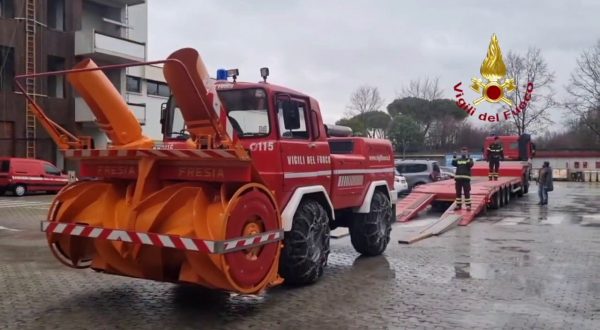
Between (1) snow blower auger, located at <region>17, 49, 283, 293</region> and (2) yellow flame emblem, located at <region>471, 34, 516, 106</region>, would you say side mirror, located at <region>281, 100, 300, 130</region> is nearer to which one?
(1) snow blower auger, located at <region>17, 49, 283, 293</region>

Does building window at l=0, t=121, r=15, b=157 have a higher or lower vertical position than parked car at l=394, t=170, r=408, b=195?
higher

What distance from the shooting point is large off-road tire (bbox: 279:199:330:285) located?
7.42m

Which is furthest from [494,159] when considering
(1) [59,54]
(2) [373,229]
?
(1) [59,54]

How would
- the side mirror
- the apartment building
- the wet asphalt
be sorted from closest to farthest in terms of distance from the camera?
the wet asphalt → the side mirror → the apartment building

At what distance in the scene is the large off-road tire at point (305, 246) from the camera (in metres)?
7.42

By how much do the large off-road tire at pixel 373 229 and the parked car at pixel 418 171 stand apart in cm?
1549

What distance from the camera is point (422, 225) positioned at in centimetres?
1534

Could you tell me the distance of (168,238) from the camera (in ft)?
19.9

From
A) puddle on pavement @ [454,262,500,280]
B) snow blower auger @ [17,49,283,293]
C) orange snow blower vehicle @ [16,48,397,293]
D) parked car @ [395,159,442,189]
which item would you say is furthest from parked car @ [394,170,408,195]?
snow blower auger @ [17,49,283,293]

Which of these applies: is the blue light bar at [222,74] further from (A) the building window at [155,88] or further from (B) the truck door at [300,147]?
(A) the building window at [155,88]

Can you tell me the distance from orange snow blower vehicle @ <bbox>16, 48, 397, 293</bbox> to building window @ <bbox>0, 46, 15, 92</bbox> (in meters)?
22.3

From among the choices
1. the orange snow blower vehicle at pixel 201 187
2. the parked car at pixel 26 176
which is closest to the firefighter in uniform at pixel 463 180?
the orange snow blower vehicle at pixel 201 187

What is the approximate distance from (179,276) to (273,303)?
1175 mm

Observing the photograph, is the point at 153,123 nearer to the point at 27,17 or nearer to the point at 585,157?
the point at 27,17
